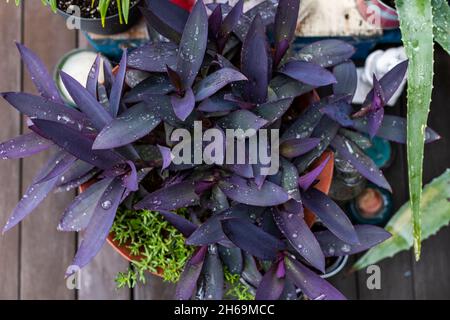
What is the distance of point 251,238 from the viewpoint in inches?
28.8

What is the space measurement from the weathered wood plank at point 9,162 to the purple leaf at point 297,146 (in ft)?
2.43

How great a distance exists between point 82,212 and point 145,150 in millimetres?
135

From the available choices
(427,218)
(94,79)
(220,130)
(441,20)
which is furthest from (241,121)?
(427,218)

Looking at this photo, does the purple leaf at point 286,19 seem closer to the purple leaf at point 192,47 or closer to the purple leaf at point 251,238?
the purple leaf at point 192,47

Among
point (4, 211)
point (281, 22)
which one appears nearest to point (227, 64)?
point (281, 22)

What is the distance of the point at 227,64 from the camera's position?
751 mm

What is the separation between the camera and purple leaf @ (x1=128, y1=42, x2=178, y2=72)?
764 mm

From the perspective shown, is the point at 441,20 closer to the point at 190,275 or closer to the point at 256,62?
the point at 256,62

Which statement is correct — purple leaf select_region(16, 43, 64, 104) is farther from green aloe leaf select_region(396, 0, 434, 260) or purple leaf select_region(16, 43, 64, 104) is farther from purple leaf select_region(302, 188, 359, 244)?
green aloe leaf select_region(396, 0, 434, 260)

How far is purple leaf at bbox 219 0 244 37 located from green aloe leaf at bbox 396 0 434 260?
0.26 metres

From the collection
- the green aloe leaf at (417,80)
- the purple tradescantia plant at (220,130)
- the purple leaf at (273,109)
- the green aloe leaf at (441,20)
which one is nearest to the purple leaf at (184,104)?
the purple tradescantia plant at (220,130)

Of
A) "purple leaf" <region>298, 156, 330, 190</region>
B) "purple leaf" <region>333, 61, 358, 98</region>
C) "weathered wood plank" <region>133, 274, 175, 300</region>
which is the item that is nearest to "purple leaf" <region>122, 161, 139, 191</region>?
"purple leaf" <region>298, 156, 330, 190</region>

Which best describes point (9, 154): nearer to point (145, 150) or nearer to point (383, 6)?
point (145, 150)

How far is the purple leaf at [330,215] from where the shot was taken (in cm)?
75
